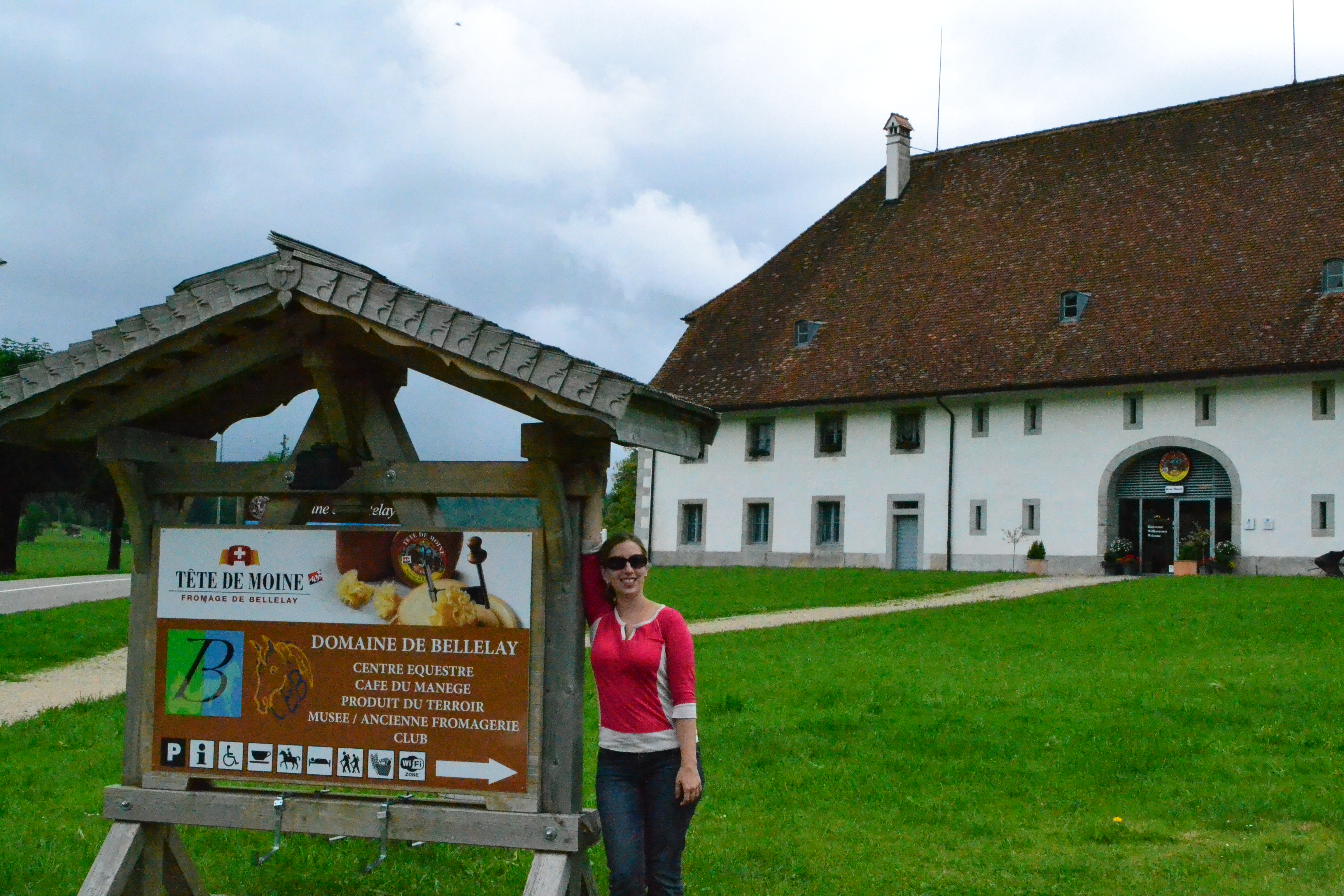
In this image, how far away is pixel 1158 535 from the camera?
128 ft

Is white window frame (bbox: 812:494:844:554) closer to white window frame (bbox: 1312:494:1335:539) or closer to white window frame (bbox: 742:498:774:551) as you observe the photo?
white window frame (bbox: 742:498:774:551)

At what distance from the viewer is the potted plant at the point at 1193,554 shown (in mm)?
37000

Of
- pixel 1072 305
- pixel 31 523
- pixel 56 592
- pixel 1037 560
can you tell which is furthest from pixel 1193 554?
pixel 31 523

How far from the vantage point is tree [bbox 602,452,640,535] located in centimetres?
9788

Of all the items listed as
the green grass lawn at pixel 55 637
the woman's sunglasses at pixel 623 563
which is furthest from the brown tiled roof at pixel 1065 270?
the woman's sunglasses at pixel 623 563

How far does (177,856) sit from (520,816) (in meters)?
1.90

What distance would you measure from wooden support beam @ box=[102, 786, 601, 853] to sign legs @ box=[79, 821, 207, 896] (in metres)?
0.10

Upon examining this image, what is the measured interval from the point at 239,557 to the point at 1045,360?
34.6 m

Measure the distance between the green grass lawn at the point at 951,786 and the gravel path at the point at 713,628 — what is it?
2.98ft

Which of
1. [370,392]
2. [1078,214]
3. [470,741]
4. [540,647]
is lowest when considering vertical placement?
[470,741]

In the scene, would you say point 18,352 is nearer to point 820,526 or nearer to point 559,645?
point 820,526

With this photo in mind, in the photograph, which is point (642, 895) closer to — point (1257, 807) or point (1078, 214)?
point (1257, 807)

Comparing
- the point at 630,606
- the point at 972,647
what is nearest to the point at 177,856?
the point at 630,606

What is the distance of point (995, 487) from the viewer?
135 ft
